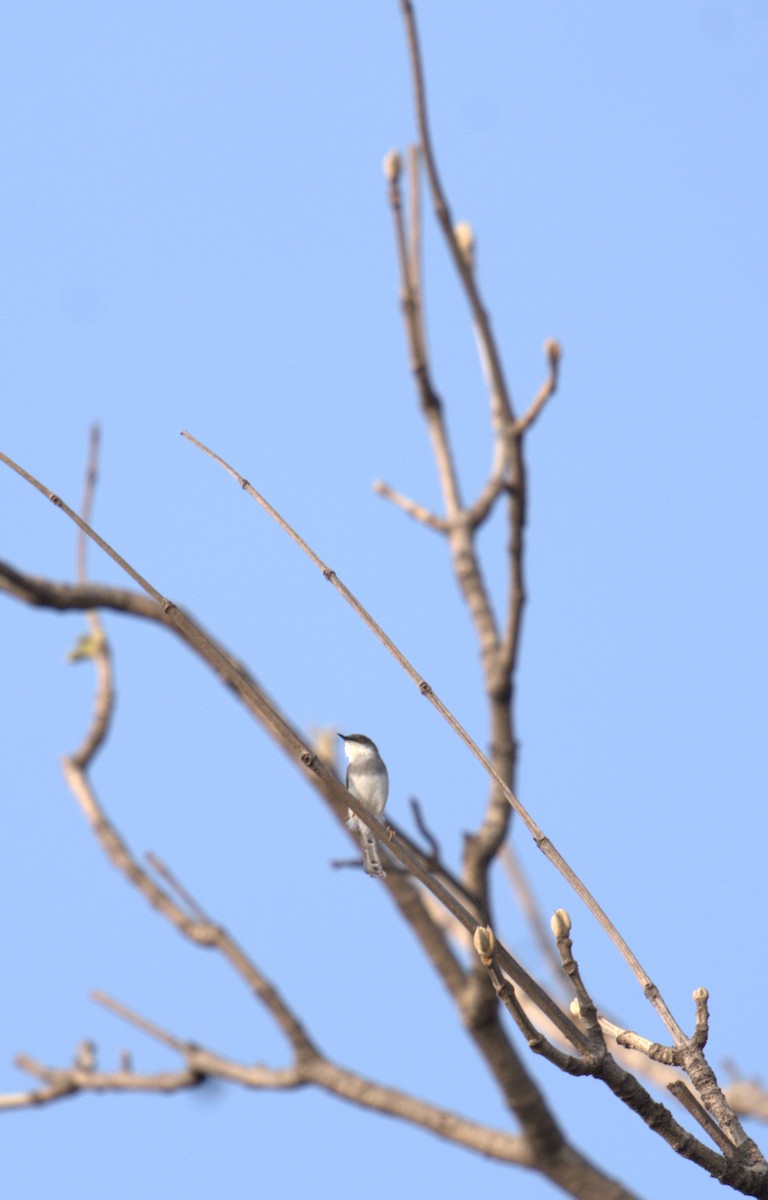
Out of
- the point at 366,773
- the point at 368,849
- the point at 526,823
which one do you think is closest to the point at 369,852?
the point at 368,849

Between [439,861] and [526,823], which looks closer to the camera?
[526,823]

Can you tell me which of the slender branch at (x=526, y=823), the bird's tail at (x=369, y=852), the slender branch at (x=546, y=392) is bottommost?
the slender branch at (x=526, y=823)

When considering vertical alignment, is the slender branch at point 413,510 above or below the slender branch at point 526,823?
above

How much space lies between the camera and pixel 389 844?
2.24 meters

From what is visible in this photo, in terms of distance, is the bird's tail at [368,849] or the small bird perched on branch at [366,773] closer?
the bird's tail at [368,849]

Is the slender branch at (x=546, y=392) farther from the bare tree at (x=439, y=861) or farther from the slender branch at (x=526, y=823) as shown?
the slender branch at (x=526, y=823)

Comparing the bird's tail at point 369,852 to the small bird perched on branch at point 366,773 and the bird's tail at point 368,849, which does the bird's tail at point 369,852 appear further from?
the small bird perched on branch at point 366,773

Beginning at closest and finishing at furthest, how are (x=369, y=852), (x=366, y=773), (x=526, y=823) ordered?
(x=526, y=823)
(x=369, y=852)
(x=366, y=773)

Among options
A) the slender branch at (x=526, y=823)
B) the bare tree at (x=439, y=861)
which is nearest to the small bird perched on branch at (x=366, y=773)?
the bare tree at (x=439, y=861)

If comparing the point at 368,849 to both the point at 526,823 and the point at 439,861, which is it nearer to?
the point at 439,861

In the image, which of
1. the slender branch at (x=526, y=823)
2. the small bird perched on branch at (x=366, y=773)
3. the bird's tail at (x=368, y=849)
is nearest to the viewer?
the slender branch at (x=526, y=823)

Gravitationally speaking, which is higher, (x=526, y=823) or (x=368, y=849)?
(x=368, y=849)

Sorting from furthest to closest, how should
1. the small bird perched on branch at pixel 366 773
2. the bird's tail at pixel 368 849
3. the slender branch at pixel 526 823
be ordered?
the small bird perched on branch at pixel 366 773 < the bird's tail at pixel 368 849 < the slender branch at pixel 526 823

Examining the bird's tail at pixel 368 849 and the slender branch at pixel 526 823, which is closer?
the slender branch at pixel 526 823
